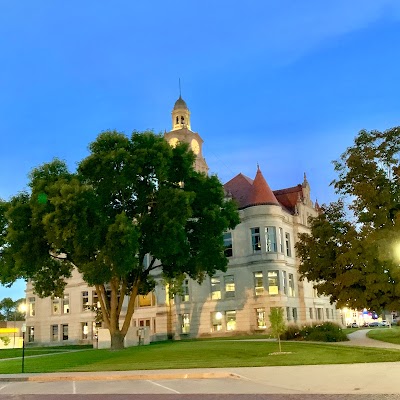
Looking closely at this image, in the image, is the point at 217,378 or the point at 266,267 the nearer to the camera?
the point at 217,378

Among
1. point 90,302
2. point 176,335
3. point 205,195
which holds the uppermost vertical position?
point 205,195

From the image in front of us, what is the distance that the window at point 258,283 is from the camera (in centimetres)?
5102

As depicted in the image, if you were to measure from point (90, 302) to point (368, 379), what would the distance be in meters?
52.4

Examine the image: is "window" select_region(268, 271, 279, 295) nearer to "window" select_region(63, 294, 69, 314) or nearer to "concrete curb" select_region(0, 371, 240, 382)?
"window" select_region(63, 294, 69, 314)

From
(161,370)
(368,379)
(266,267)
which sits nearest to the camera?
(368,379)

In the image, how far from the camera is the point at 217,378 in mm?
16703

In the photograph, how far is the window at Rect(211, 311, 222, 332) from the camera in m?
53.0

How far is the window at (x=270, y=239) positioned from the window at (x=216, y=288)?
262 inches

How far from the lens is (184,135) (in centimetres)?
6588

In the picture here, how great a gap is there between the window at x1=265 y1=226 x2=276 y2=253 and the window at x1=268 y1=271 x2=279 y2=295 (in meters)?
2.40

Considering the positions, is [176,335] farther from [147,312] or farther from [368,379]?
[368,379]

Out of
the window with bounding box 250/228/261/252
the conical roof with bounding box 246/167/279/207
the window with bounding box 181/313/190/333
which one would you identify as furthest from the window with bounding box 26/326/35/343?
the conical roof with bounding box 246/167/279/207

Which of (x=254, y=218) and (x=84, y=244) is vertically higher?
(x=254, y=218)

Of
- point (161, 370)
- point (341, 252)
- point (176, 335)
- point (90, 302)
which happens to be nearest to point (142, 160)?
point (341, 252)
